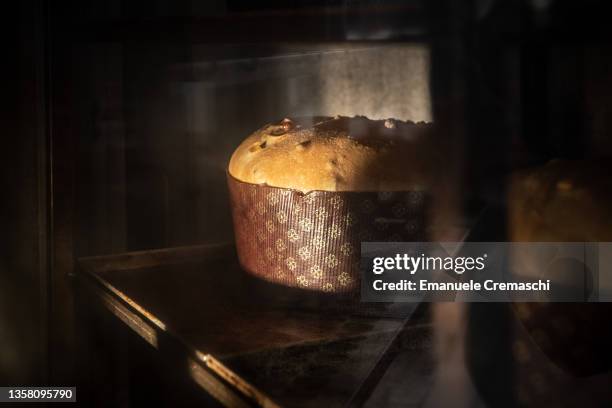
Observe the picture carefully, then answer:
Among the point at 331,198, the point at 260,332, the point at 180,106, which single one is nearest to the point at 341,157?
the point at 331,198

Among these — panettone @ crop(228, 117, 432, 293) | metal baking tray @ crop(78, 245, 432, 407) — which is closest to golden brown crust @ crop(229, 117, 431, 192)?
panettone @ crop(228, 117, 432, 293)

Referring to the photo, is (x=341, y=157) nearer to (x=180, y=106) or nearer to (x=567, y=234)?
(x=567, y=234)

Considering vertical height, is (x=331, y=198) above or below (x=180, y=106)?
below

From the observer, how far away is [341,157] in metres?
0.73

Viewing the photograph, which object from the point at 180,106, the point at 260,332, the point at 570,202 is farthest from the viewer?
the point at 180,106

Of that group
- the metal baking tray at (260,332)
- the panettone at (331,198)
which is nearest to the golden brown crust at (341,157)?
the panettone at (331,198)

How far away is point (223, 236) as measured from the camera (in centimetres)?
131

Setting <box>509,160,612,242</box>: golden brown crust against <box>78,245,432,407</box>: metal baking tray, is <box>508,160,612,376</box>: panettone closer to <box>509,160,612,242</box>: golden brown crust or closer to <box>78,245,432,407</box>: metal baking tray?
<box>509,160,612,242</box>: golden brown crust

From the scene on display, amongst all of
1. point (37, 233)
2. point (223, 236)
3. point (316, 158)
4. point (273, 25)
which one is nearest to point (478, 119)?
point (316, 158)

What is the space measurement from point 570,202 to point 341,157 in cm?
28

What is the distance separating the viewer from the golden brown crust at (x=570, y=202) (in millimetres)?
548

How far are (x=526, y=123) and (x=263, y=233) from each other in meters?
0.36

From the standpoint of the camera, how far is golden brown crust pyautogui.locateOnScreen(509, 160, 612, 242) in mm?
548

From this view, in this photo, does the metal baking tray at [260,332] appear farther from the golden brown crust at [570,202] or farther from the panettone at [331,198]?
the golden brown crust at [570,202]
